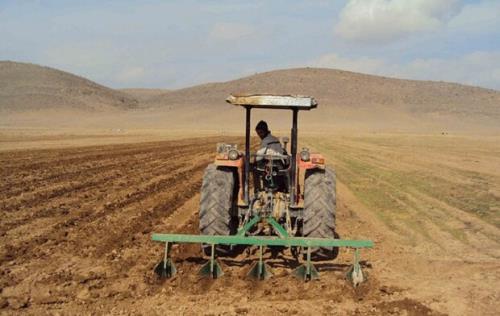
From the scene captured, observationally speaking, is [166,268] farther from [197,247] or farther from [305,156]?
[305,156]

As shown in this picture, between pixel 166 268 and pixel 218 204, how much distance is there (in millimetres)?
1044

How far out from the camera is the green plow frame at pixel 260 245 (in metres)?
6.39

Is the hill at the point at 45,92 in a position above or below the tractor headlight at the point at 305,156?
above

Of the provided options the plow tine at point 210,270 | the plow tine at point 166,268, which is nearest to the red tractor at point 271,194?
the plow tine at point 210,270

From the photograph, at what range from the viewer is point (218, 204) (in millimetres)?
7148

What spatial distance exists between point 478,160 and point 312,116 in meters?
52.9

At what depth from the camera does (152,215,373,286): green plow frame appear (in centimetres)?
639

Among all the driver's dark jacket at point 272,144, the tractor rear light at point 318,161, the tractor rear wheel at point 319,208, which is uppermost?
the driver's dark jacket at point 272,144

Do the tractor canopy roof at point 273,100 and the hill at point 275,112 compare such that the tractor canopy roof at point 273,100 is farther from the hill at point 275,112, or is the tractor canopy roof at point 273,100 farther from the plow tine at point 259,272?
the hill at point 275,112

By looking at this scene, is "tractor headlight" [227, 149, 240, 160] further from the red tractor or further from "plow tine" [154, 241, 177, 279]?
"plow tine" [154, 241, 177, 279]

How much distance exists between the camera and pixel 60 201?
11133mm

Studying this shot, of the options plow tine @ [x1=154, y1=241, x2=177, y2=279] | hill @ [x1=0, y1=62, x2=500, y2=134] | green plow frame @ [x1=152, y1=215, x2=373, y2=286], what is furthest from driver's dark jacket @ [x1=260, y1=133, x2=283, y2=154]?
hill @ [x1=0, y1=62, x2=500, y2=134]

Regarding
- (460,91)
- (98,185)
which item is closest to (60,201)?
(98,185)

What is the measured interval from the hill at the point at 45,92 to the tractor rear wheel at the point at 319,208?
8611 cm
